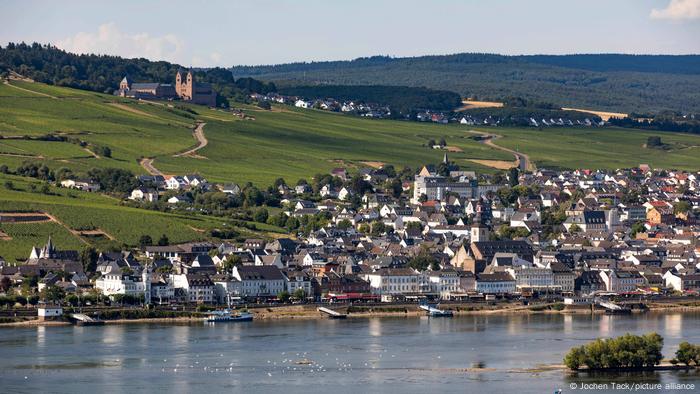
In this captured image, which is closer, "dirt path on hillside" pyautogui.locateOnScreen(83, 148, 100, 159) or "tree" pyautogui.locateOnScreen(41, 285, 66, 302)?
"tree" pyautogui.locateOnScreen(41, 285, 66, 302)

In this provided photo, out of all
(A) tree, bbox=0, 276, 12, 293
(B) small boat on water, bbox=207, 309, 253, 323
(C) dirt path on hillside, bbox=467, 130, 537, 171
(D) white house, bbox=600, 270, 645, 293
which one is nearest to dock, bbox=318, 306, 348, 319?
(B) small boat on water, bbox=207, 309, 253, 323

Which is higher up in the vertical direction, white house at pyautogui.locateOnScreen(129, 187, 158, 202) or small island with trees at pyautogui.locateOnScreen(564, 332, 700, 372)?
white house at pyautogui.locateOnScreen(129, 187, 158, 202)

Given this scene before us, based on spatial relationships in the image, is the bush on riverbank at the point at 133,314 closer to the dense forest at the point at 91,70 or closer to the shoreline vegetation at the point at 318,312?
the shoreline vegetation at the point at 318,312

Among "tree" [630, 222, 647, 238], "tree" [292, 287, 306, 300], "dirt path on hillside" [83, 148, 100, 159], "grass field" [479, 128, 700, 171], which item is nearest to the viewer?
"tree" [292, 287, 306, 300]

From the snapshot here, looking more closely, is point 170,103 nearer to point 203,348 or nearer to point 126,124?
point 126,124

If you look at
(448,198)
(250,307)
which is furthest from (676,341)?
(448,198)

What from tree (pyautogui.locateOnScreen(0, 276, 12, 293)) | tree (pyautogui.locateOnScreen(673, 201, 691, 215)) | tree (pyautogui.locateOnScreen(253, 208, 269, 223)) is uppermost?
tree (pyautogui.locateOnScreen(673, 201, 691, 215))

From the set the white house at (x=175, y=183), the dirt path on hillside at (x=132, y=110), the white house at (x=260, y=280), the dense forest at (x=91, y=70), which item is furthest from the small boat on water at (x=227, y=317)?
the dense forest at (x=91, y=70)

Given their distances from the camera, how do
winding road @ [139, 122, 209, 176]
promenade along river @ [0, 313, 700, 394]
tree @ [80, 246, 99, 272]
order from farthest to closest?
1. winding road @ [139, 122, 209, 176]
2. tree @ [80, 246, 99, 272]
3. promenade along river @ [0, 313, 700, 394]

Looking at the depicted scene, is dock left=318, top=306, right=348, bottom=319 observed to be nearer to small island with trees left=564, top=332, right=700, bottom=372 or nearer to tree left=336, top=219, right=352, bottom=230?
small island with trees left=564, top=332, right=700, bottom=372
